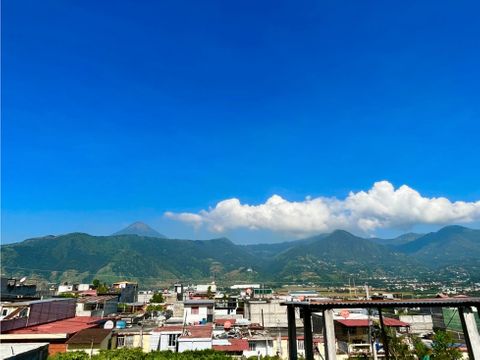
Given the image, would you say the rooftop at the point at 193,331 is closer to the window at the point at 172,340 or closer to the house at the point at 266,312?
the window at the point at 172,340

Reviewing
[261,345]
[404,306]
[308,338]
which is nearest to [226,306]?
[261,345]

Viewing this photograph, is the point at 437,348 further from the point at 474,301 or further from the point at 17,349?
the point at 17,349

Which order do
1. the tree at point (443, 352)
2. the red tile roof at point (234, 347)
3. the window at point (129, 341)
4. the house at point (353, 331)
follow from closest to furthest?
the tree at point (443, 352) < the red tile roof at point (234, 347) < the window at point (129, 341) < the house at point (353, 331)

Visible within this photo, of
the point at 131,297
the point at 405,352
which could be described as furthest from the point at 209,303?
the point at 131,297

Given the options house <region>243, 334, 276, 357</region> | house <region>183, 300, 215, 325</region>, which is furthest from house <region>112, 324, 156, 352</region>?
house <region>183, 300, 215, 325</region>

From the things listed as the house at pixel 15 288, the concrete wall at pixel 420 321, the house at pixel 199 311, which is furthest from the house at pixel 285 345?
the house at pixel 15 288

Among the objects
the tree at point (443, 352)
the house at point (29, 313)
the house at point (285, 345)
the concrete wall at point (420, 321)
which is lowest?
the concrete wall at point (420, 321)

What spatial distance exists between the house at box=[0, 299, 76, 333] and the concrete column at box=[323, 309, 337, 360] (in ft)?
84.6

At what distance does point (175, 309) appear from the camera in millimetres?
63562

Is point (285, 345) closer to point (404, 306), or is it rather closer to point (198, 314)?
point (198, 314)

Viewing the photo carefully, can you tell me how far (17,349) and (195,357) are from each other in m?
11.9

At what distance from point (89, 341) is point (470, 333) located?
83.3ft

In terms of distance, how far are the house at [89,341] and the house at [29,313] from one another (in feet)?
17.7

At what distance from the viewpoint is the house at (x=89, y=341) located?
25725 millimetres
